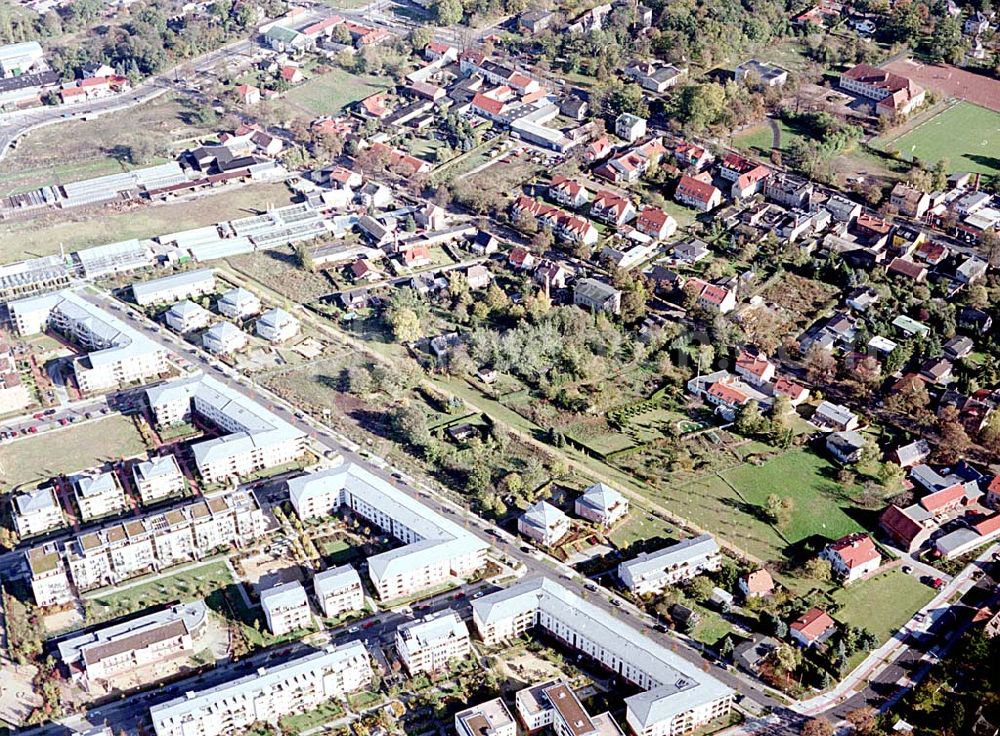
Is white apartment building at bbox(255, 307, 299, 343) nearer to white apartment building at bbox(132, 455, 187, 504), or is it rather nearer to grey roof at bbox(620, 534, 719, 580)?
white apartment building at bbox(132, 455, 187, 504)

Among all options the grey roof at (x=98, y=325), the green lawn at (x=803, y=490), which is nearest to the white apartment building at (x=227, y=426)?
the grey roof at (x=98, y=325)

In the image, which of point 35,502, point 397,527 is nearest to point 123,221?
point 35,502

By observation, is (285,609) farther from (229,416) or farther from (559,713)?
(229,416)

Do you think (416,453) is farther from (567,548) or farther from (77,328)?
(77,328)

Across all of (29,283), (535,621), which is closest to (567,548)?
(535,621)

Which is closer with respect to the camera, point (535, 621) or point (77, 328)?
point (535, 621)
